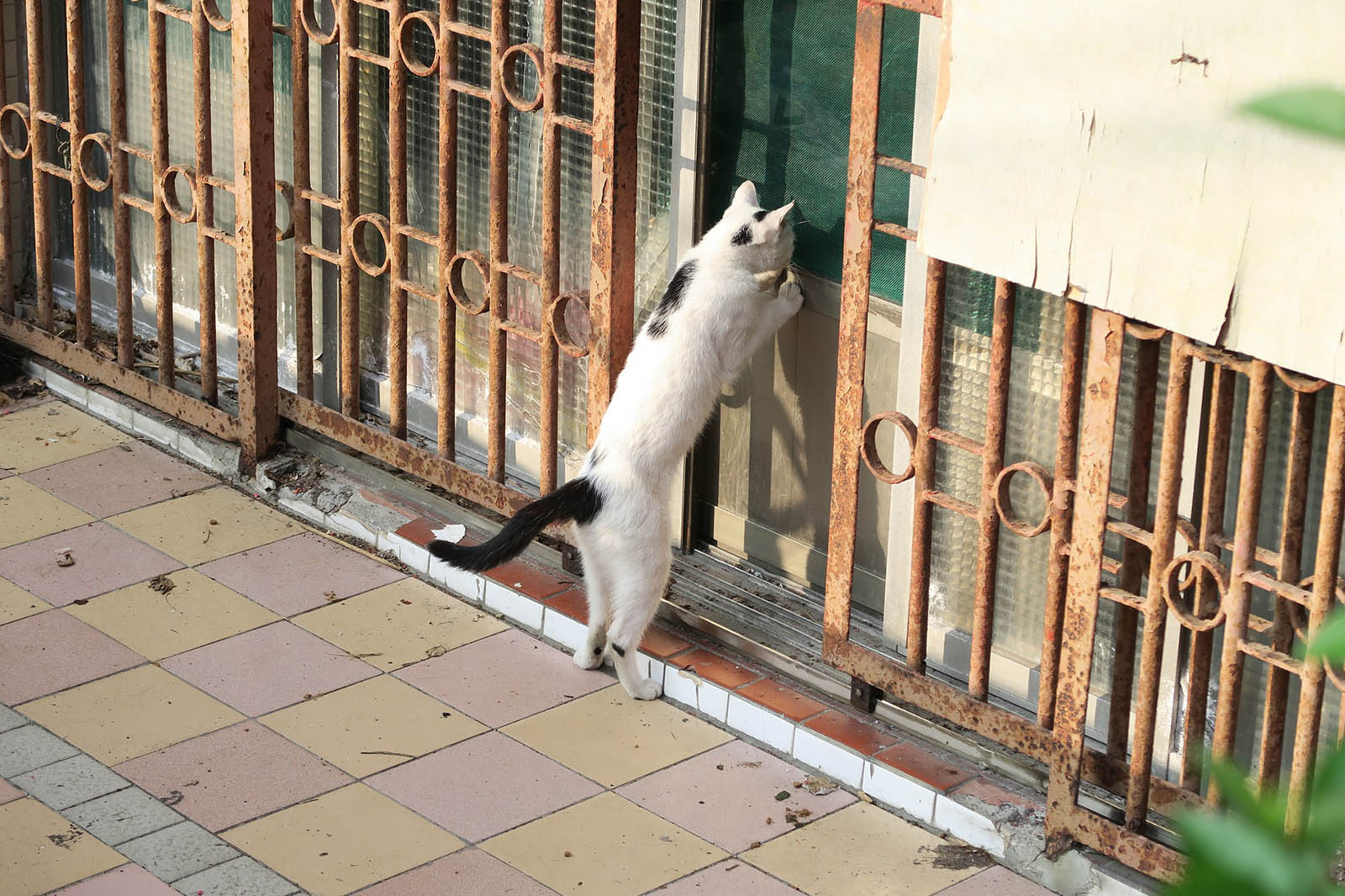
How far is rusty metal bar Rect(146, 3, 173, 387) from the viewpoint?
532 cm

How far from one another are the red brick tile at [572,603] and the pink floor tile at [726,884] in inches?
42.6

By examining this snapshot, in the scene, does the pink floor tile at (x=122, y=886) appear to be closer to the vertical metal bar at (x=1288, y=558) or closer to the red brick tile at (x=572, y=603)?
the red brick tile at (x=572, y=603)

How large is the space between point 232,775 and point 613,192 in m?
1.83

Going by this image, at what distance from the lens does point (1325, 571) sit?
9.59 feet

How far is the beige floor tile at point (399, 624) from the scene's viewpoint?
14.7ft

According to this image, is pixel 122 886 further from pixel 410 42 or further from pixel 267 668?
pixel 410 42

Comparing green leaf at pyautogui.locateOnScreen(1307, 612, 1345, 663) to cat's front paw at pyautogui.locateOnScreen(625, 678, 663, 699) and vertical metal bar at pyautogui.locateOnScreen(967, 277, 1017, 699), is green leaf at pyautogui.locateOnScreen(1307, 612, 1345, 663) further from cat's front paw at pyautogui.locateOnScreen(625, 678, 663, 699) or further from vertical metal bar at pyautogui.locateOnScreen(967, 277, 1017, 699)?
cat's front paw at pyautogui.locateOnScreen(625, 678, 663, 699)

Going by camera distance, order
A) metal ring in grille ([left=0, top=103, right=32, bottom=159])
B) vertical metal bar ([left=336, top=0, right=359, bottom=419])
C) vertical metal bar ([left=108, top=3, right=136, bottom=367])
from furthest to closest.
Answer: metal ring in grille ([left=0, top=103, right=32, bottom=159]), vertical metal bar ([left=108, top=3, right=136, bottom=367]), vertical metal bar ([left=336, top=0, right=359, bottom=419])

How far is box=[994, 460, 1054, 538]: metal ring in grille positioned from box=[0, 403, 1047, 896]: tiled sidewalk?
800 millimetres

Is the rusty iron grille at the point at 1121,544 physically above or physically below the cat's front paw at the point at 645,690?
above

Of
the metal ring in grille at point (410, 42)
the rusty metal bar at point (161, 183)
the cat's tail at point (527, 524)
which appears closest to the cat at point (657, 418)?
the cat's tail at point (527, 524)

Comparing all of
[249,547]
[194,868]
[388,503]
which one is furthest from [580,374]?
[194,868]

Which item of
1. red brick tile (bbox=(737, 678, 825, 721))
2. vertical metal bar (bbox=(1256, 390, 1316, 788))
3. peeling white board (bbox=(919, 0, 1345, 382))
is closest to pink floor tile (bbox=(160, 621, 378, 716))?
red brick tile (bbox=(737, 678, 825, 721))

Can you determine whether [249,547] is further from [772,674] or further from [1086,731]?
[1086,731]
